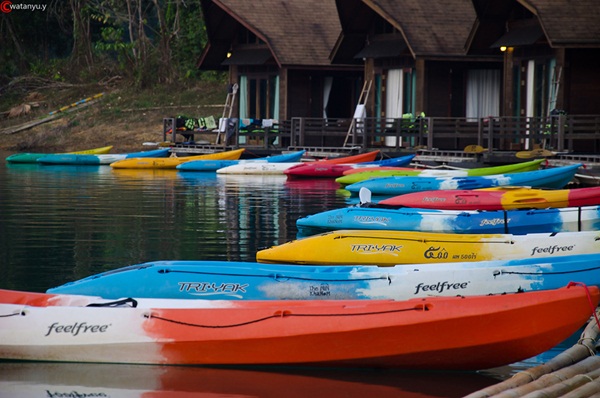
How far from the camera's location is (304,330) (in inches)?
337

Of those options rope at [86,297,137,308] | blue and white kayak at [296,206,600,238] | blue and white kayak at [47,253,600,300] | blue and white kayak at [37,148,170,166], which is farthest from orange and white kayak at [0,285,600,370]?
blue and white kayak at [37,148,170,166]

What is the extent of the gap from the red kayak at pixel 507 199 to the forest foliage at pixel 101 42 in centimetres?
3036

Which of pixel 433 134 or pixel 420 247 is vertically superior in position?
pixel 433 134

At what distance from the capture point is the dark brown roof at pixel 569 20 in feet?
80.8

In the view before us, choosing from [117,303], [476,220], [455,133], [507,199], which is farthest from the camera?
[455,133]

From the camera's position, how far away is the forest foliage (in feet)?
160

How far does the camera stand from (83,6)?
5172 cm

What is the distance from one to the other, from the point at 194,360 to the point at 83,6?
148 ft

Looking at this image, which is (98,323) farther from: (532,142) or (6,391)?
(532,142)

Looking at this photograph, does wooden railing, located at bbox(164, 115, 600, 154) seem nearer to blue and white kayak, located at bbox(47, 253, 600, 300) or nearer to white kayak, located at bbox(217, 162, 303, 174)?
white kayak, located at bbox(217, 162, 303, 174)

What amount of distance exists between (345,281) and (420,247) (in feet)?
8.71

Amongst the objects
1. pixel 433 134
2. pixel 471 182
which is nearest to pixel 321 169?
pixel 433 134

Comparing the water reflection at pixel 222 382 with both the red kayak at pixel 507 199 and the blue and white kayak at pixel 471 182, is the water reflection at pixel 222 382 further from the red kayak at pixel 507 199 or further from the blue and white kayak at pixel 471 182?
the blue and white kayak at pixel 471 182

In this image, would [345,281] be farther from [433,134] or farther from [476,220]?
[433,134]
